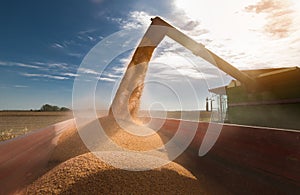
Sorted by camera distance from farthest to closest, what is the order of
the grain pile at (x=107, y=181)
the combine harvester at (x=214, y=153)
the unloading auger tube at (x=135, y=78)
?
the unloading auger tube at (x=135, y=78)
the grain pile at (x=107, y=181)
the combine harvester at (x=214, y=153)

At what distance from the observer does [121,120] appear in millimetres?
2850

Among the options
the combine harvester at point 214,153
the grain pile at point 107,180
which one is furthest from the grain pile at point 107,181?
the combine harvester at point 214,153

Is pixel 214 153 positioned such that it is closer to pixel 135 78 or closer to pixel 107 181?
pixel 107 181

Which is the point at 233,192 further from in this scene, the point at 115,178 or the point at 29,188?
the point at 29,188

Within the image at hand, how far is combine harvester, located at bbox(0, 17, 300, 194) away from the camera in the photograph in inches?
50.4

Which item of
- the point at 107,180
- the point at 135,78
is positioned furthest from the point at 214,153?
the point at 135,78

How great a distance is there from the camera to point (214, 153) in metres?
1.99

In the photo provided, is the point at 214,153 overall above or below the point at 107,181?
above

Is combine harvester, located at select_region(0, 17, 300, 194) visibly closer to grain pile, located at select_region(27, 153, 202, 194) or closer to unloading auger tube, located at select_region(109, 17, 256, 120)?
unloading auger tube, located at select_region(109, 17, 256, 120)

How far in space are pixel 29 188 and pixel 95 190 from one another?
26.0 inches

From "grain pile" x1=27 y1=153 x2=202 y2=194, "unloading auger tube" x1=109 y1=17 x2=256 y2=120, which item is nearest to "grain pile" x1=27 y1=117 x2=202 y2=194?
"grain pile" x1=27 y1=153 x2=202 y2=194

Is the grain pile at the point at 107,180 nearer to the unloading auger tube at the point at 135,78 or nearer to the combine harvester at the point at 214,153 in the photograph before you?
the combine harvester at the point at 214,153

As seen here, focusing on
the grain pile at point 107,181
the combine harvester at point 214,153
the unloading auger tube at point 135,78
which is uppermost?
the unloading auger tube at point 135,78

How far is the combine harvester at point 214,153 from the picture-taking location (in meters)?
1.28
